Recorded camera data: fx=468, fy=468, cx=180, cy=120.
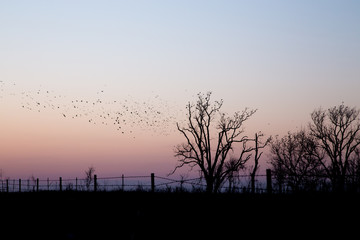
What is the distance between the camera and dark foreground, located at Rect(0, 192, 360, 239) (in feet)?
37.6

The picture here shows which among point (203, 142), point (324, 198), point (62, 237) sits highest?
point (203, 142)

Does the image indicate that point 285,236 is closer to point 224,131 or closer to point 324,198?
point 324,198

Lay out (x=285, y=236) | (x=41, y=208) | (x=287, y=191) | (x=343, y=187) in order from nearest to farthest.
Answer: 1. (x=285, y=236)
2. (x=343, y=187)
3. (x=287, y=191)
4. (x=41, y=208)

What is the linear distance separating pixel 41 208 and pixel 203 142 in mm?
51006

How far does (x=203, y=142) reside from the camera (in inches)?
2714

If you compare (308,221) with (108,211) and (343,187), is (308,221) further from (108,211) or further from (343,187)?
(108,211)

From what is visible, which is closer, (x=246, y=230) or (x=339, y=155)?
(x=246, y=230)

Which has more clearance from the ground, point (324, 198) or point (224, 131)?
point (224, 131)

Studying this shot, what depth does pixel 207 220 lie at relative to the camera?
12.8m

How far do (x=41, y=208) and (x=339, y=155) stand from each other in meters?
61.0

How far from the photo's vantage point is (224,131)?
70.4 metres

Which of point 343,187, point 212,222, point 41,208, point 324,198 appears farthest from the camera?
point 41,208

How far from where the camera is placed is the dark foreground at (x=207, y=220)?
37.6 feet

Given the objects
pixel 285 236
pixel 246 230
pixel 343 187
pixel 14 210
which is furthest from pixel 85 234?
pixel 343 187
